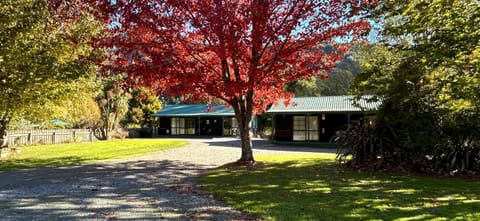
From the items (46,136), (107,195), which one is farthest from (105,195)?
(46,136)

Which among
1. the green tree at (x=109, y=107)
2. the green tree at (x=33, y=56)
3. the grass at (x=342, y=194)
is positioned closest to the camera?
the grass at (x=342, y=194)

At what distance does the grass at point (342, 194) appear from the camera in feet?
19.6

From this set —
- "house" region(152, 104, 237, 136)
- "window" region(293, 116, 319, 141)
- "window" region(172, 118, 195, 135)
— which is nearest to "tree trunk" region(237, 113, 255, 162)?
"window" region(293, 116, 319, 141)

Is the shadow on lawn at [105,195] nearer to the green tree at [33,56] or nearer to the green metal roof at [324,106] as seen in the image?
the green tree at [33,56]

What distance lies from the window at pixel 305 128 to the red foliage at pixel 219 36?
1310 centimetres

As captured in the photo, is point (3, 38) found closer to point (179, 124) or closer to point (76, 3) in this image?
point (76, 3)

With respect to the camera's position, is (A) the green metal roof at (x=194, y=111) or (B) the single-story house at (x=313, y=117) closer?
(B) the single-story house at (x=313, y=117)

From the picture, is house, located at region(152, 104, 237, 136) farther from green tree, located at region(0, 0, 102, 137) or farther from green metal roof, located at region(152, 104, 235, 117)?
green tree, located at region(0, 0, 102, 137)

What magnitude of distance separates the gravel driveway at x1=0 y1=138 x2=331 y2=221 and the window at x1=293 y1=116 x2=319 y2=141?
1405 cm

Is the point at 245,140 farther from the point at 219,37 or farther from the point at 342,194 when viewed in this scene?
the point at 342,194

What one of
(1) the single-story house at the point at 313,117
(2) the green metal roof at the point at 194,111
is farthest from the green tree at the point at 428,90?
(2) the green metal roof at the point at 194,111

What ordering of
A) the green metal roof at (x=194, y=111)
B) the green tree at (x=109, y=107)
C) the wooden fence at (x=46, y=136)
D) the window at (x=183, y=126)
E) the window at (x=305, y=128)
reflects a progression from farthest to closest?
the window at (x=183, y=126)
the green metal roof at (x=194, y=111)
the green tree at (x=109, y=107)
the window at (x=305, y=128)
the wooden fence at (x=46, y=136)

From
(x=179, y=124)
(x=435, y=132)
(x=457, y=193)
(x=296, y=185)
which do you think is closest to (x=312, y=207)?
(x=296, y=185)

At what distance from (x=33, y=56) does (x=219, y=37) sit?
7.02 metres
